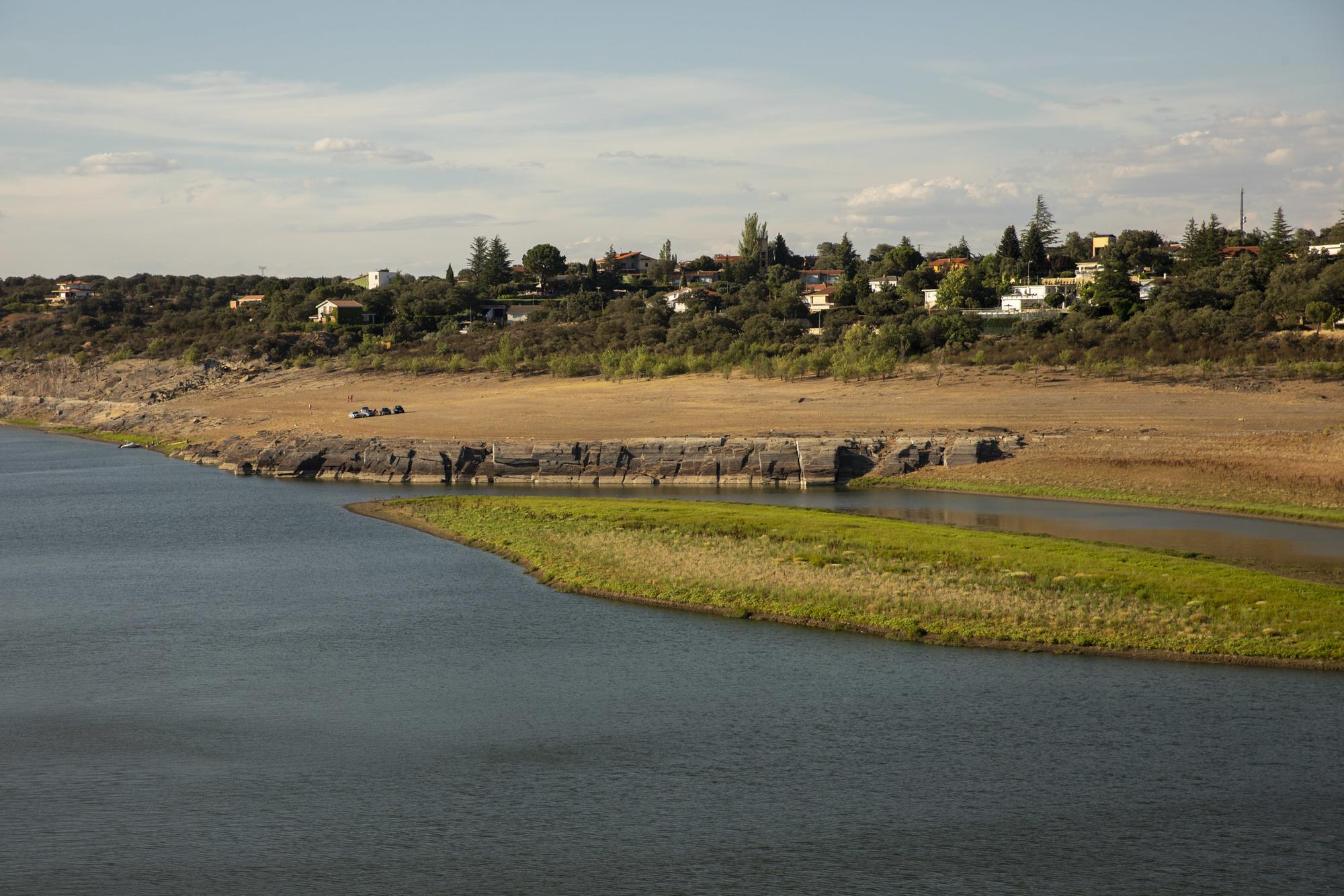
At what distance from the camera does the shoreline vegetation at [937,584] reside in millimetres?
34688

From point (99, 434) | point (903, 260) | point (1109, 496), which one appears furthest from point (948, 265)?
point (1109, 496)

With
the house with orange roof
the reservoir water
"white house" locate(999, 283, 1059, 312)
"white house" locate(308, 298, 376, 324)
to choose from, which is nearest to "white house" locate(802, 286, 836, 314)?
the house with orange roof

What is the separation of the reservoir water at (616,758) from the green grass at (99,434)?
67.4 meters

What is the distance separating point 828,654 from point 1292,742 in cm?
1247

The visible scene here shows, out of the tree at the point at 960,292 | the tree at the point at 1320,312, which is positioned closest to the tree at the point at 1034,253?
the tree at the point at 960,292

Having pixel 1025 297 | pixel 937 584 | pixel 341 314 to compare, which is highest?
pixel 341 314

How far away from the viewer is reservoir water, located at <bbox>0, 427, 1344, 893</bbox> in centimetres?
2219

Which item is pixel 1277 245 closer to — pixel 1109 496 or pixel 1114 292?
pixel 1114 292

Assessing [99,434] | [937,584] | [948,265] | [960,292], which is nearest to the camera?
[937,584]

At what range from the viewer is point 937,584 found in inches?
1583

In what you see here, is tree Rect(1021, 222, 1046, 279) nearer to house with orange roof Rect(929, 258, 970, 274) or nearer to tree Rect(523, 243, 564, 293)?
house with orange roof Rect(929, 258, 970, 274)

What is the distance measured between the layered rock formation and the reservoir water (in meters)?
31.2

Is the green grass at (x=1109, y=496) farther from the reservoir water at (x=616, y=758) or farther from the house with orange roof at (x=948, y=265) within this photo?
the house with orange roof at (x=948, y=265)

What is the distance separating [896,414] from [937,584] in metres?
43.2
